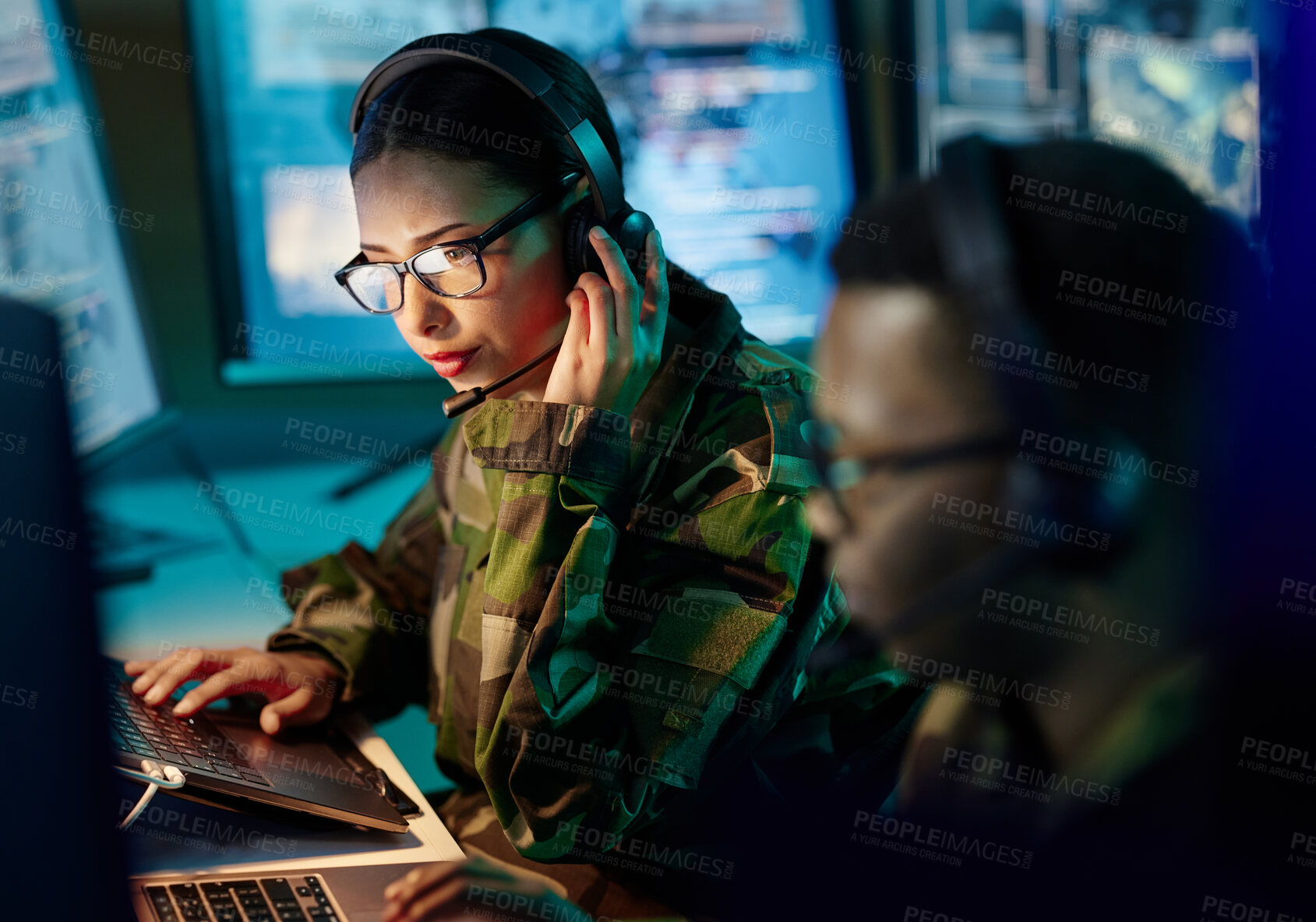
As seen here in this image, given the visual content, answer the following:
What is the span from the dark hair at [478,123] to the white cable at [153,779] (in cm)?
59

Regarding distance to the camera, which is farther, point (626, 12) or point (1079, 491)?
point (626, 12)

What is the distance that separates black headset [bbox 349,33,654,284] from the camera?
915 millimetres

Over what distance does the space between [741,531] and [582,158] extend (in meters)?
0.40

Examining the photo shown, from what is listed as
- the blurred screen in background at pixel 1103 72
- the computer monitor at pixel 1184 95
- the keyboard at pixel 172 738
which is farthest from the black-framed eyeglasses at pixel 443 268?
the computer monitor at pixel 1184 95

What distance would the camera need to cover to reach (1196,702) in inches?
14.4

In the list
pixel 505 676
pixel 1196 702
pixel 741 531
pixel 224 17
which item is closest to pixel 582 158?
pixel 741 531

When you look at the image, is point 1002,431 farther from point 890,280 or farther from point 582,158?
point 582,158

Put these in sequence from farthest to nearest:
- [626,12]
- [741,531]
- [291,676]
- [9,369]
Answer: [626,12]
[291,676]
[741,531]
[9,369]

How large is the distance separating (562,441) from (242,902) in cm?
45

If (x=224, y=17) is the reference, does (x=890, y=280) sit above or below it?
below

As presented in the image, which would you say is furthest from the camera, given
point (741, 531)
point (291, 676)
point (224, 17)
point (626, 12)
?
point (626, 12)

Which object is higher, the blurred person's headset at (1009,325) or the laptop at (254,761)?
the blurred person's headset at (1009,325)

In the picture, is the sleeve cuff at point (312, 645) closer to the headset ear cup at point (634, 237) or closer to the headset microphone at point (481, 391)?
the headset microphone at point (481, 391)

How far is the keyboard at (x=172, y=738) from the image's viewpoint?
0.88 m
